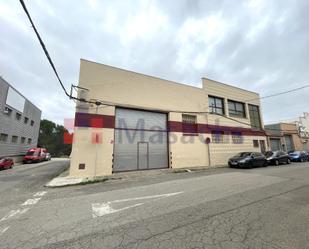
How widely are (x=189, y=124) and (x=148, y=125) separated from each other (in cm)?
434

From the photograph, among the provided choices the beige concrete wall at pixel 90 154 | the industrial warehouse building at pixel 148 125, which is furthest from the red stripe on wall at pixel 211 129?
→ the beige concrete wall at pixel 90 154

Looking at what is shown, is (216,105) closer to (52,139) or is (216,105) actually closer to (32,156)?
(32,156)

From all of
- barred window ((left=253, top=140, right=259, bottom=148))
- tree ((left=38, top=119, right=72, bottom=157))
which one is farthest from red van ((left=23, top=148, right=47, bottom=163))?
tree ((left=38, top=119, right=72, bottom=157))

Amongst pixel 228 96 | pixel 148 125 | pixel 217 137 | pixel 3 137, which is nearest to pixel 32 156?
pixel 3 137

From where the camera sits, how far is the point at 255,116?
853 inches

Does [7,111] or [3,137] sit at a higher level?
[7,111]

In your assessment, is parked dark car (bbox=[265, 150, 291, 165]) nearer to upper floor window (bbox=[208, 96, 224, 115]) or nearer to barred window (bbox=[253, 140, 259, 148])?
barred window (bbox=[253, 140, 259, 148])

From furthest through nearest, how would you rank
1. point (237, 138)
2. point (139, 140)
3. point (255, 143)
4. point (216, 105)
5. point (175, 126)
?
point (255, 143) < point (237, 138) < point (216, 105) < point (175, 126) < point (139, 140)

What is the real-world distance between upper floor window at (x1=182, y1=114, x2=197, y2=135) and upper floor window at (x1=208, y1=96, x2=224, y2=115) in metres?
2.91

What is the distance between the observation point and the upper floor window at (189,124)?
15.6 metres

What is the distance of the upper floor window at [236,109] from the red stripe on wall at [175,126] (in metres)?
1.82

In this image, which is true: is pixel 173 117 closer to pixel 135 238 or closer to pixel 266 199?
pixel 266 199

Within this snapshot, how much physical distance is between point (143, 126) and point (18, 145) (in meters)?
25.2

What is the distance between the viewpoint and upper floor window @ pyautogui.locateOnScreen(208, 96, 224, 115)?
714 inches
